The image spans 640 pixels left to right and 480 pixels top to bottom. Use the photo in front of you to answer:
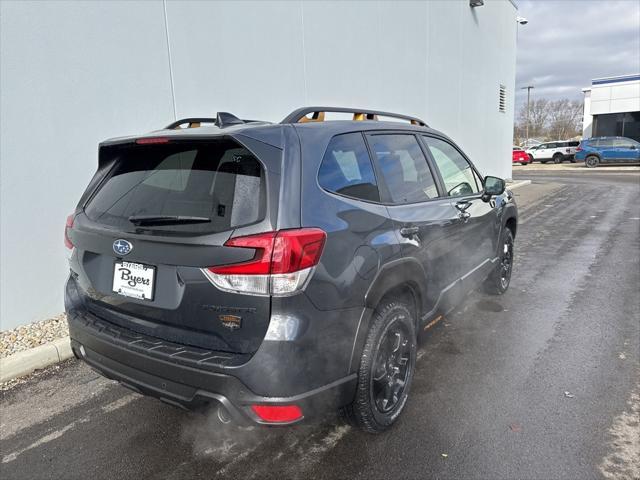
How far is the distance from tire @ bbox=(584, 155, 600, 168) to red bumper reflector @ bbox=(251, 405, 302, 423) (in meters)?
32.5

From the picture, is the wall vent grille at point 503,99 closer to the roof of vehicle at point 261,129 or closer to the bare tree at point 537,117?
the roof of vehicle at point 261,129

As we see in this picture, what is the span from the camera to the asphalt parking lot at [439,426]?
245 centimetres

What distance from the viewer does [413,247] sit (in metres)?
2.75

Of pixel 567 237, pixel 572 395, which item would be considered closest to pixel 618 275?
pixel 567 237

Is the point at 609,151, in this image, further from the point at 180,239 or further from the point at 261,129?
the point at 180,239

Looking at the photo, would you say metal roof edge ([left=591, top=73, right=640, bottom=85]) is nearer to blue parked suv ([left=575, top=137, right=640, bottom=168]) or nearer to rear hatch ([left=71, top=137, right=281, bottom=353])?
blue parked suv ([left=575, top=137, right=640, bottom=168])

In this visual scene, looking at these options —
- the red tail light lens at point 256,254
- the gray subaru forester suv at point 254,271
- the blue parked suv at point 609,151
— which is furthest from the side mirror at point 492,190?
the blue parked suv at point 609,151

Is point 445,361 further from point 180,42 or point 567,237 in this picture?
point 567,237

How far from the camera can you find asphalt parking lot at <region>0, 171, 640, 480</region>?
8.05 feet

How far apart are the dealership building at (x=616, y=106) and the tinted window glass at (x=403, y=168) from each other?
42860mm

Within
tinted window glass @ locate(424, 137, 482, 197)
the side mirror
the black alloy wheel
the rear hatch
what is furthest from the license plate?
the side mirror

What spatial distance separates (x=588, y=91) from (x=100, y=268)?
49.1 metres

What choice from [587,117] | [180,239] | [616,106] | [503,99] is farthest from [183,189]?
[587,117]

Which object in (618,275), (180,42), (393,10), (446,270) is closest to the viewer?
(446,270)
